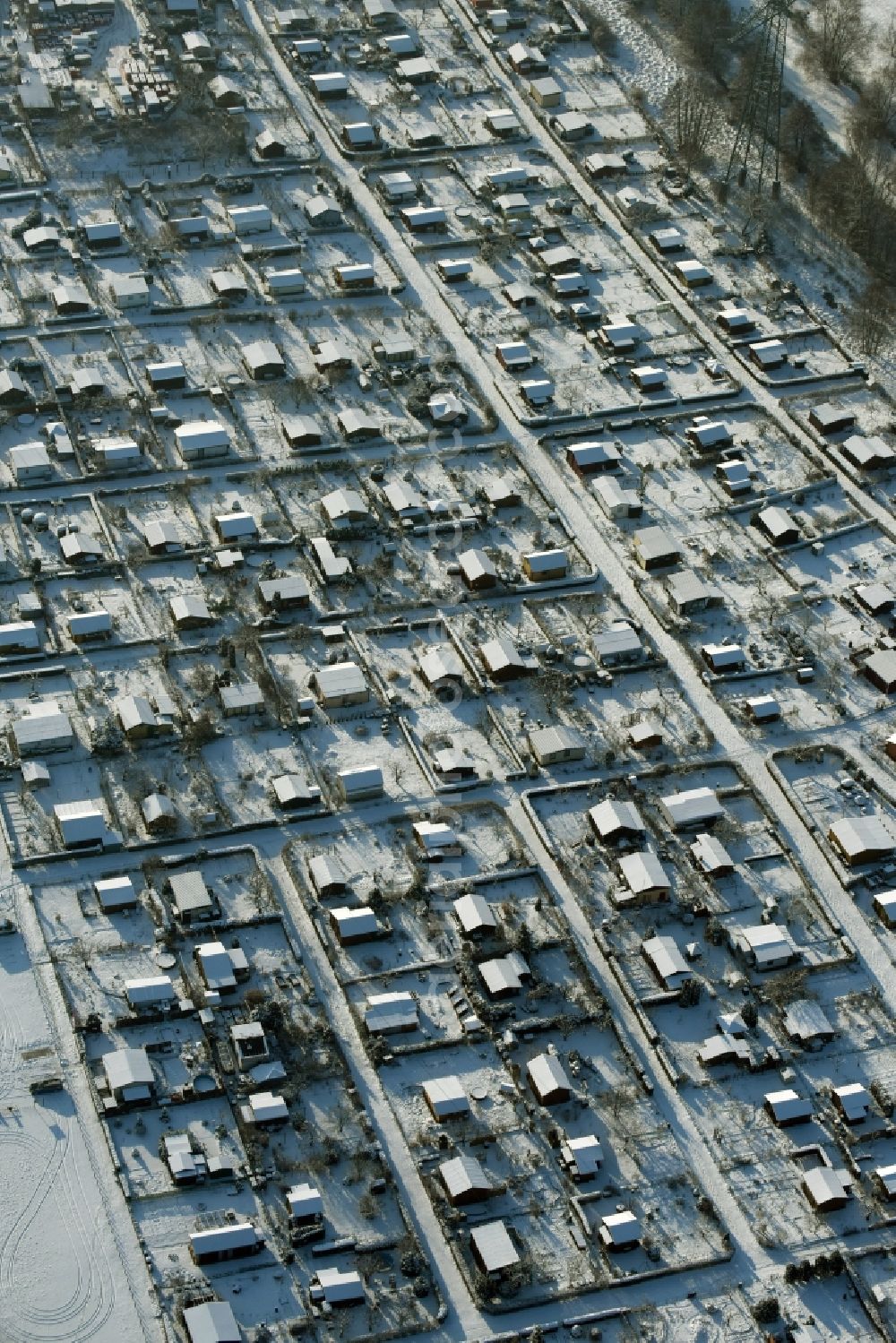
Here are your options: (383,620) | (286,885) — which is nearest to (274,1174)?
(286,885)

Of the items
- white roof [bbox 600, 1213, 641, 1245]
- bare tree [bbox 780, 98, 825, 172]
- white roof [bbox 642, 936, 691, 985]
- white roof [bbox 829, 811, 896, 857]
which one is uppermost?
bare tree [bbox 780, 98, 825, 172]

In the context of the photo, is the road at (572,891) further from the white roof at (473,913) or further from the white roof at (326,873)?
the white roof at (473,913)

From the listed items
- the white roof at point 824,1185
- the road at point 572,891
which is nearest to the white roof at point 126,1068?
the road at point 572,891

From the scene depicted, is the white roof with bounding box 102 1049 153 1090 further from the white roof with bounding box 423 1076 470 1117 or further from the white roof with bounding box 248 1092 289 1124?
the white roof with bounding box 423 1076 470 1117

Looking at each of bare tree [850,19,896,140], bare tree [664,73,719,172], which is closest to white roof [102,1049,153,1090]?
bare tree [664,73,719,172]

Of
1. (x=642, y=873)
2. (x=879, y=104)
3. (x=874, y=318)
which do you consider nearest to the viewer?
(x=642, y=873)

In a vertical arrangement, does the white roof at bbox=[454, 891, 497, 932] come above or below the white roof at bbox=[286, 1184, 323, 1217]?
above

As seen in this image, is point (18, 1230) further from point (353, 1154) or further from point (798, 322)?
point (798, 322)

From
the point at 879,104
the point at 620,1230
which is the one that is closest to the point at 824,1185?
the point at 620,1230

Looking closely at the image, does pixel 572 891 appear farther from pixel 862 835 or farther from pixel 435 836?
pixel 862 835
